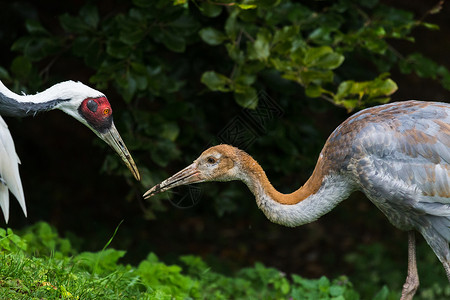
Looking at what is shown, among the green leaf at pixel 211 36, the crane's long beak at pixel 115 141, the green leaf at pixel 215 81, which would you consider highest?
the green leaf at pixel 211 36

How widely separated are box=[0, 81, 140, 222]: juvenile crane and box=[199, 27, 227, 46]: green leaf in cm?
115

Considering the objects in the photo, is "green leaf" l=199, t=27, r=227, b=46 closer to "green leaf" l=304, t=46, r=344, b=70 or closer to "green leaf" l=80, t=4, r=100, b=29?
"green leaf" l=304, t=46, r=344, b=70

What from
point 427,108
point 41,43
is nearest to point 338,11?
point 427,108

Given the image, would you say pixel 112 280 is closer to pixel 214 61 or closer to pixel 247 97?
pixel 247 97

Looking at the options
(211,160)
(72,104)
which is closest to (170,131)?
(211,160)

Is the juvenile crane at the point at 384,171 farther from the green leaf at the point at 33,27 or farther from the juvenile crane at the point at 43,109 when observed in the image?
the green leaf at the point at 33,27

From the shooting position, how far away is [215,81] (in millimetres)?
5879

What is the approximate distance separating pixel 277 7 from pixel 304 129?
1283 mm

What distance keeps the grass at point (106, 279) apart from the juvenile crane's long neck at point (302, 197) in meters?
0.86

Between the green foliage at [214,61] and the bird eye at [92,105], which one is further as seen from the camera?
the green foliage at [214,61]

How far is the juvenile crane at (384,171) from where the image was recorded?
497 centimetres

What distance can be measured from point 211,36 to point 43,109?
5.32 ft

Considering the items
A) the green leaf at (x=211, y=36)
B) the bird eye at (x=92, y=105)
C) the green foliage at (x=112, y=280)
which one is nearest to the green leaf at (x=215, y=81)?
the green leaf at (x=211, y=36)

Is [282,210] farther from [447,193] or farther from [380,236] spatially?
[380,236]
